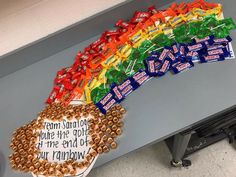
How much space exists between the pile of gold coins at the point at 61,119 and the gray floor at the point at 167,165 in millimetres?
387

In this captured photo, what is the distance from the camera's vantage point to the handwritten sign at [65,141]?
0.77 metres

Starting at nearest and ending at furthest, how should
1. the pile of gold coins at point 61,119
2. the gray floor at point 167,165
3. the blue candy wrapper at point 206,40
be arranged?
the pile of gold coins at point 61,119 < the blue candy wrapper at point 206,40 < the gray floor at point 167,165

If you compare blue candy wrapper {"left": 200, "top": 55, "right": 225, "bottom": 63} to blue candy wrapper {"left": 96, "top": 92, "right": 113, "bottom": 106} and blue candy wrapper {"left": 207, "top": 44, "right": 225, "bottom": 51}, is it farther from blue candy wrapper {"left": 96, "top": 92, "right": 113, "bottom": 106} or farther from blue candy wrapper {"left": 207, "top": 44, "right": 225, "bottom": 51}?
blue candy wrapper {"left": 96, "top": 92, "right": 113, "bottom": 106}

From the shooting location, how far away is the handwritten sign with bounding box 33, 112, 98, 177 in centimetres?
77

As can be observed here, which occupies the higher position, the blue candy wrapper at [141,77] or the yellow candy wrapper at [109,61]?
the yellow candy wrapper at [109,61]

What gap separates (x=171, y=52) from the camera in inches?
33.9

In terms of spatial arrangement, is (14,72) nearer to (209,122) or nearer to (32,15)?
(32,15)

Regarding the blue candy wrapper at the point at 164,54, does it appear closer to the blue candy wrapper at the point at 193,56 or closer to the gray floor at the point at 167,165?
the blue candy wrapper at the point at 193,56

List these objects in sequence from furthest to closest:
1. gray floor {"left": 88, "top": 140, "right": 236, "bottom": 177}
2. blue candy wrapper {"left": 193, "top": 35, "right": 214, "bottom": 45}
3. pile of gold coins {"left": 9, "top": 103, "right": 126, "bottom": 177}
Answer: gray floor {"left": 88, "top": 140, "right": 236, "bottom": 177} → blue candy wrapper {"left": 193, "top": 35, "right": 214, "bottom": 45} → pile of gold coins {"left": 9, "top": 103, "right": 126, "bottom": 177}

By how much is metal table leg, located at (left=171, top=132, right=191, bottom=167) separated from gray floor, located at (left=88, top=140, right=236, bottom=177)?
3 cm

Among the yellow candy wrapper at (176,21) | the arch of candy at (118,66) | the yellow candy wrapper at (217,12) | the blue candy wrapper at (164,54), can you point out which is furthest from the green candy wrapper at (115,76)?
the yellow candy wrapper at (217,12)

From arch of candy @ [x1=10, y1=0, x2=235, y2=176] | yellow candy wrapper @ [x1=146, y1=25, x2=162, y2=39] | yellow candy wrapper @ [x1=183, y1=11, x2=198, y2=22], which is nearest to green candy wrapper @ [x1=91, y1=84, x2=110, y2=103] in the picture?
arch of candy @ [x1=10, y1=0, x2=235, y2=176]

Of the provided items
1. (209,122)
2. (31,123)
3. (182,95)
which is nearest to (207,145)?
(209,122)

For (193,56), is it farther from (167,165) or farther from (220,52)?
(167,165)
